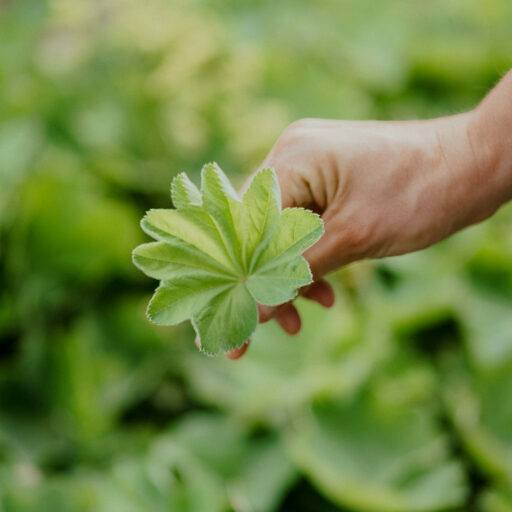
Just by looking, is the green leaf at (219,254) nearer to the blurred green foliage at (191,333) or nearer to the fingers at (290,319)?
the fingers at (290,319)

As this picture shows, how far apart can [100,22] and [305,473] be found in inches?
59.2

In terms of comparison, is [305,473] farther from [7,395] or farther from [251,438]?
[7,395]

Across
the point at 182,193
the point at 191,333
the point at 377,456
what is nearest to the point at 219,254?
the point at 182,193

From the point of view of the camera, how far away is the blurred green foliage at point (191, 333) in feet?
4.44

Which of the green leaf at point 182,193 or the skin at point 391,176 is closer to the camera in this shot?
the green leaf at point 182,193

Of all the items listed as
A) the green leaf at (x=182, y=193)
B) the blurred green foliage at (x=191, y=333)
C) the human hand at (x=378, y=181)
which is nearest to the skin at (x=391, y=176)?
the human hand at (x=378, y=181)

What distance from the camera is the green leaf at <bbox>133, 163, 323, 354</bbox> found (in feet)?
1.68

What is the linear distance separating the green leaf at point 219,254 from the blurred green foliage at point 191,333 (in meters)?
0.68

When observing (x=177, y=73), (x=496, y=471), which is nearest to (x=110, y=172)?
(x=177, y=73)

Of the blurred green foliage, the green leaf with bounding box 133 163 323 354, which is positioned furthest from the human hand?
the blurred green foliage

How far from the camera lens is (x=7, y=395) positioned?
154 centimetres

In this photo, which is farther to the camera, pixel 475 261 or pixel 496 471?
pixel 475 261

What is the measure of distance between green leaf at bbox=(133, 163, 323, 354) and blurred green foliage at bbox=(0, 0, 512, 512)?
→ 0.68 meters

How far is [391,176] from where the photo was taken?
636mm
